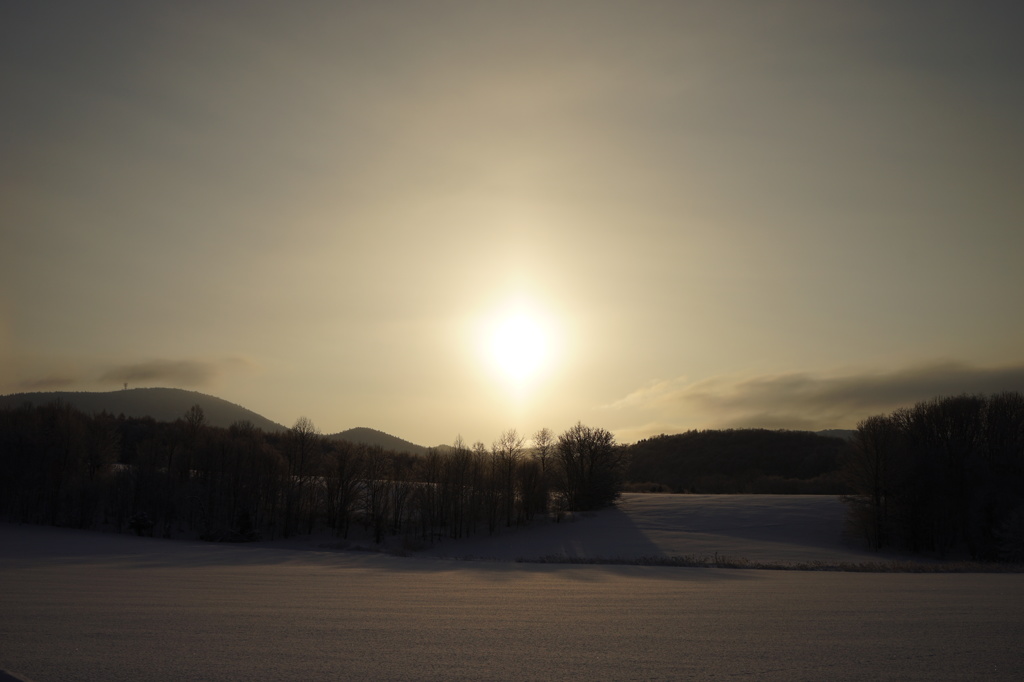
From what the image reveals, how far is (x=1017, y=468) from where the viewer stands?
54719 mm

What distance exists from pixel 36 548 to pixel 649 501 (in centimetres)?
5123

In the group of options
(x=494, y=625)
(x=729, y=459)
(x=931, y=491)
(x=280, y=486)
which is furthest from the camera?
(x=729, y=459)

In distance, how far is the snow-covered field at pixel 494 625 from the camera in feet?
26.8

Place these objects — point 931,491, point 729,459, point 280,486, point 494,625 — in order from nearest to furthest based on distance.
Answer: point 494,625, point 931,491, point 280,486, point 729,459

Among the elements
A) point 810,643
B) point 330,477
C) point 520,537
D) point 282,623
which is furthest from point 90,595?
point 330,477

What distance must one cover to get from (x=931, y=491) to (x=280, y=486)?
55591 millimetres

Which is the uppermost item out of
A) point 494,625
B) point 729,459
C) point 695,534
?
point 729,459

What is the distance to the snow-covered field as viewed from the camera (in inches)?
322

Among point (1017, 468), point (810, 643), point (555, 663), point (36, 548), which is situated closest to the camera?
point (555, 663)

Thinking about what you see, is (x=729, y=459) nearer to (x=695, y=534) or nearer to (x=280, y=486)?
(x=695, y=534)

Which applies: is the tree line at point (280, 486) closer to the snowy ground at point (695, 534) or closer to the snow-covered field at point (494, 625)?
the snowy ground at point (695, 534)

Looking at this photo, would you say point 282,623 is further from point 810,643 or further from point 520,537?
point 520,537

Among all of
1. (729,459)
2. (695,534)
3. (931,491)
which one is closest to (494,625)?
(695,534)

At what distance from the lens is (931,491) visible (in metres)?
51.7
